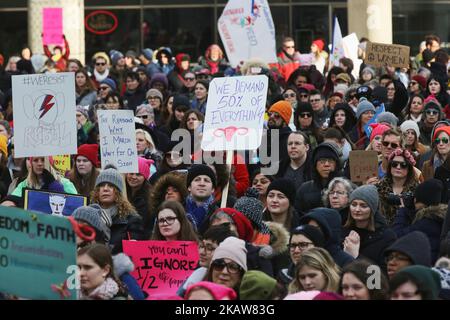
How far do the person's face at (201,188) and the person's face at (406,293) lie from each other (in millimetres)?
4620

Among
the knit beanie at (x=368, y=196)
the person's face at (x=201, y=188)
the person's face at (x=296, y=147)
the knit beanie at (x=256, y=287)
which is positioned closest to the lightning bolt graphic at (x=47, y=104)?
the person's face at (x=201, y=188)

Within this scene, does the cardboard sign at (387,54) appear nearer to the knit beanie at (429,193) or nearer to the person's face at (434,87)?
the person's face at (434,87)

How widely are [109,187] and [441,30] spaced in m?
21.8

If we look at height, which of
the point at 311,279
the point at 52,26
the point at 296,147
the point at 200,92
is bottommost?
the point at 311,279

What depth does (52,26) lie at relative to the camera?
26.8 meters

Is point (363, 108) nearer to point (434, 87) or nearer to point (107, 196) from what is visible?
point (434, 87)

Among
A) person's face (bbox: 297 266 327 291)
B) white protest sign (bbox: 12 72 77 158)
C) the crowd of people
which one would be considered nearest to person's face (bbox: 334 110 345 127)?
the crowd of people

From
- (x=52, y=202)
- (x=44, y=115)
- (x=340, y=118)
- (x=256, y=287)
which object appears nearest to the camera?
(x=256, y=287)

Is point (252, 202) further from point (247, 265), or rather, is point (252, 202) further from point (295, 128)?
point (295, 128)

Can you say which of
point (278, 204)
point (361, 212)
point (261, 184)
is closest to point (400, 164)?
point (261, 184)

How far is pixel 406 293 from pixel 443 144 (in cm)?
631

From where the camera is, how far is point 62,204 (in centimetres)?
1170

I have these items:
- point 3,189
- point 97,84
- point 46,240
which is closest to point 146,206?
point 3,189

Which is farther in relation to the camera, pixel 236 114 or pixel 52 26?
pixel 52 26
